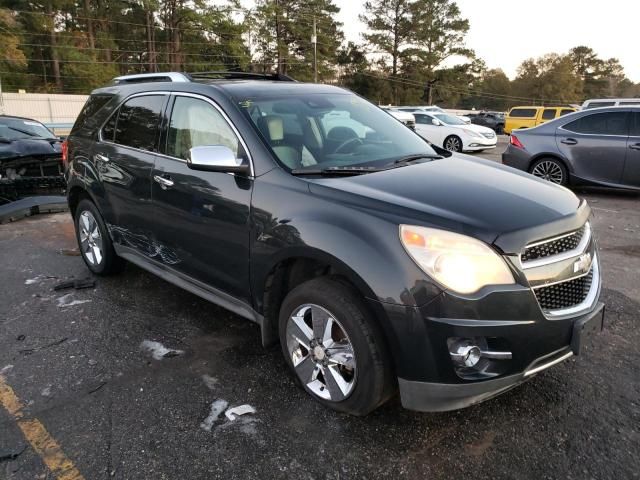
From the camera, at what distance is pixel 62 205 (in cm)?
787

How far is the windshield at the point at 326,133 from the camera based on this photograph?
3.14m

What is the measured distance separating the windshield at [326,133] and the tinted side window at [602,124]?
637 centimetres

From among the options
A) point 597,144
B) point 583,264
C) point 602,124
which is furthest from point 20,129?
point 602,124

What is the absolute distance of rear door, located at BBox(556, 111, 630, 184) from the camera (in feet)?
28.1

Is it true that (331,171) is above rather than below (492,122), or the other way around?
above

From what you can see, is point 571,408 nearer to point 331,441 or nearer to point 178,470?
point 331,441

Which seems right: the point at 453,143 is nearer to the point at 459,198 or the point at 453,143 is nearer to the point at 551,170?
the point at 551,170

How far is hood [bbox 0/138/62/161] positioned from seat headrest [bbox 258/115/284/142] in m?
6.10

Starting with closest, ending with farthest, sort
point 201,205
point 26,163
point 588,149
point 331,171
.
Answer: point 331,171 < point 201,205 < point 26,163 < point 588,149

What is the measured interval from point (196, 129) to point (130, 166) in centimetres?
83

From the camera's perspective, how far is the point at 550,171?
9258 millimetres

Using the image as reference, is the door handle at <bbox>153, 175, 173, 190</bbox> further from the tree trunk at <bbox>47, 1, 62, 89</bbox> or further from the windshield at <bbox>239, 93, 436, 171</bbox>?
the tree trunk at <bbox>47, 1, 62, 89</bbox>

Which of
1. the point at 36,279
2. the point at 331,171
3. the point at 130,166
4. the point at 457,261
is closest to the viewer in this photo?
the point at 457,261

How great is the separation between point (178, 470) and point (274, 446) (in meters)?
0.47
